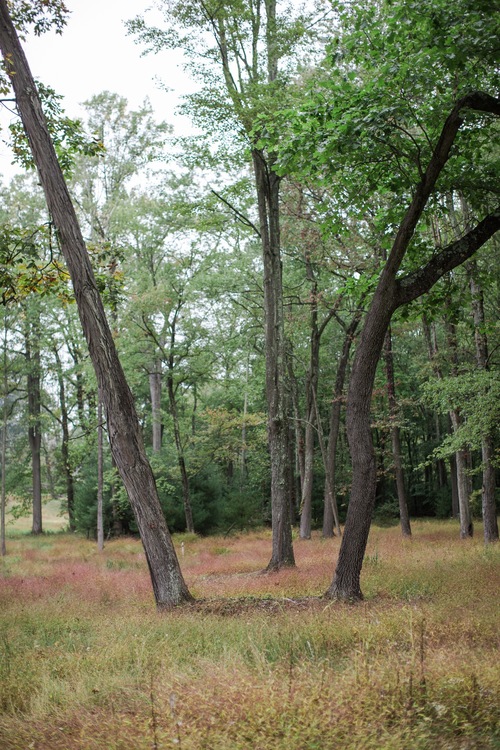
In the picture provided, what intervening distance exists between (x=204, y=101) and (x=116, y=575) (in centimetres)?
1105

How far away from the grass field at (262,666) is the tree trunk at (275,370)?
1769mm

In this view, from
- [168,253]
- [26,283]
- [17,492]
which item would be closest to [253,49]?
[26,283]

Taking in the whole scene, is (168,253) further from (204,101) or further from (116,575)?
(116,575)

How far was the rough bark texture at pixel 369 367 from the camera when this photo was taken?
841 cm

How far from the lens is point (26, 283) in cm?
1000

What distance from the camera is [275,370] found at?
44.6 feet

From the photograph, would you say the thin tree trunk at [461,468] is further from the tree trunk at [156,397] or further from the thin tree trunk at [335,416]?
the tree trunk at [156,397]

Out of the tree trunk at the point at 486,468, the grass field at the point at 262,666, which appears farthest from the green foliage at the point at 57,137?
the tree trunk at the point at 486,468

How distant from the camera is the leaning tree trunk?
904 cm

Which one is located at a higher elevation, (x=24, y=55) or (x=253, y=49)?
(x=253, y=49)

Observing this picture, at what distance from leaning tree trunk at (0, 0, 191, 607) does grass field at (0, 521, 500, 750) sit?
78cm

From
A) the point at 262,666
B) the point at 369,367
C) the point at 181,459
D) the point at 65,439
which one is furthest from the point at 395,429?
the point at 65,439

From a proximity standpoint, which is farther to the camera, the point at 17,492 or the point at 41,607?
the point at 17,492

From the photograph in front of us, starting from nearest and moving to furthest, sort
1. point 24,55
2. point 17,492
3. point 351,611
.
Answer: point 351,611
point 24,55
point 17,492
